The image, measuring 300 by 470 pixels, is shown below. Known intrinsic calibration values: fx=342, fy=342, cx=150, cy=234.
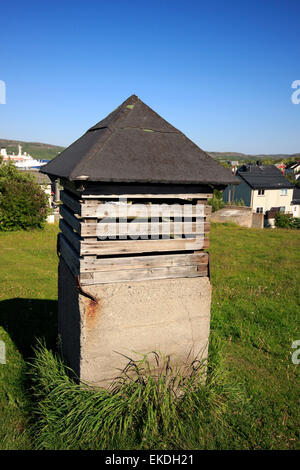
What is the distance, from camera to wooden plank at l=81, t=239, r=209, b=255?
3725 millimetres

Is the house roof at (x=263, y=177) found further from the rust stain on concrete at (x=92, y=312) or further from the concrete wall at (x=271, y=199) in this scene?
the rust stain on concrete at (x=92, y=312)

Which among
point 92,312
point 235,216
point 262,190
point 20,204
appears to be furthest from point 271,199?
point 92,312

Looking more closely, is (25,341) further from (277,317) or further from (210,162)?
(277,317)

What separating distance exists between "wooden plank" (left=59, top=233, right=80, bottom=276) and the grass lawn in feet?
6.23

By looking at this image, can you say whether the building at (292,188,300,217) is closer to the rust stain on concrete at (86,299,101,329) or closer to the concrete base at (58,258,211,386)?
the concrete base at (58,258,211,386)

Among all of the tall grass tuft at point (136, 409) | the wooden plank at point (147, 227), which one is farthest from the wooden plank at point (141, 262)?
the tall grass tuft at point (136, 409)

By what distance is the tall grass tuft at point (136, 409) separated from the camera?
3.50 m

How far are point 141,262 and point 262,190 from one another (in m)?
40.8

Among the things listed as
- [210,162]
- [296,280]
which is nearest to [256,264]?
[296,280]

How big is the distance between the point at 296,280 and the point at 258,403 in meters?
6.96

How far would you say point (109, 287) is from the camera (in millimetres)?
3795

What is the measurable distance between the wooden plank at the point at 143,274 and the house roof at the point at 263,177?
39044 mm

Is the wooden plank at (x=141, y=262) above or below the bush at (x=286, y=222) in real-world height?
above

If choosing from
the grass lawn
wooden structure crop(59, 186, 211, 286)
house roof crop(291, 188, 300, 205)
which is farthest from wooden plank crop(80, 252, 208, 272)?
house roof crop(291, 188, 300, 205)
